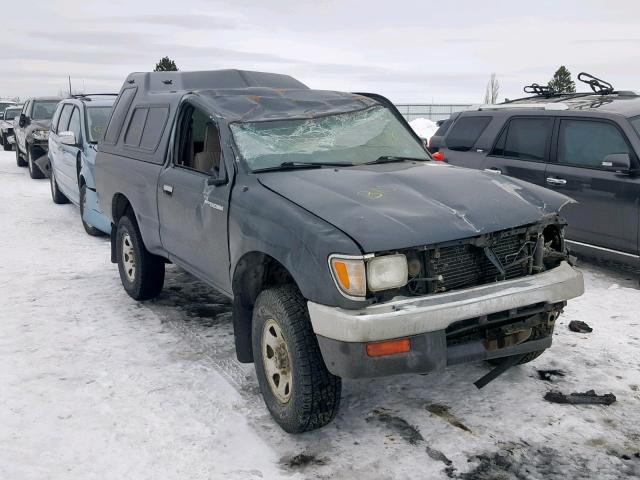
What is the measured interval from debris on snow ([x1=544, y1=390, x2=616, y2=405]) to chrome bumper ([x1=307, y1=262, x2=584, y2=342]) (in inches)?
34.4

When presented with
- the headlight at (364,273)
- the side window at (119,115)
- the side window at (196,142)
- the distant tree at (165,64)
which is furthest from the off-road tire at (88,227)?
the distant tree at (165,64)

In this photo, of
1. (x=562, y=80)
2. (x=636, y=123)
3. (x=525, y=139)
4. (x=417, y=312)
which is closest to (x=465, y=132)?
(x=525, y=139)

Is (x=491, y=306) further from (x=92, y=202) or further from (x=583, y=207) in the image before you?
(x=92, y=202)

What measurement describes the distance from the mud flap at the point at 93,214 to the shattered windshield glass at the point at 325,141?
14.8 ft

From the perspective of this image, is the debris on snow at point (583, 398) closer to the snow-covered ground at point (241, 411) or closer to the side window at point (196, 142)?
the snow-covered ground at point (241, 411)

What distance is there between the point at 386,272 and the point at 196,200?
182 centimetres

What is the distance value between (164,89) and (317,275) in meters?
3.42

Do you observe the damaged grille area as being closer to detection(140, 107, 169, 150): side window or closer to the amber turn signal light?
the amber turn signal light

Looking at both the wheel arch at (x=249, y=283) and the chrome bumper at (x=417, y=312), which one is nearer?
the chrome bumper at (x=417, y=312)

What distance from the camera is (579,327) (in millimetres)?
5129

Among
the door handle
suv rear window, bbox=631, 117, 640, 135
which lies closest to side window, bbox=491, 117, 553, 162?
the door handle

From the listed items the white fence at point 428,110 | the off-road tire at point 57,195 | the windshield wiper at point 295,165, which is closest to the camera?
the windshield wiper at point 295,165

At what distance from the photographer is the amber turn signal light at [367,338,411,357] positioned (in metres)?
3.06

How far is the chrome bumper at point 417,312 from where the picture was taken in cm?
302
